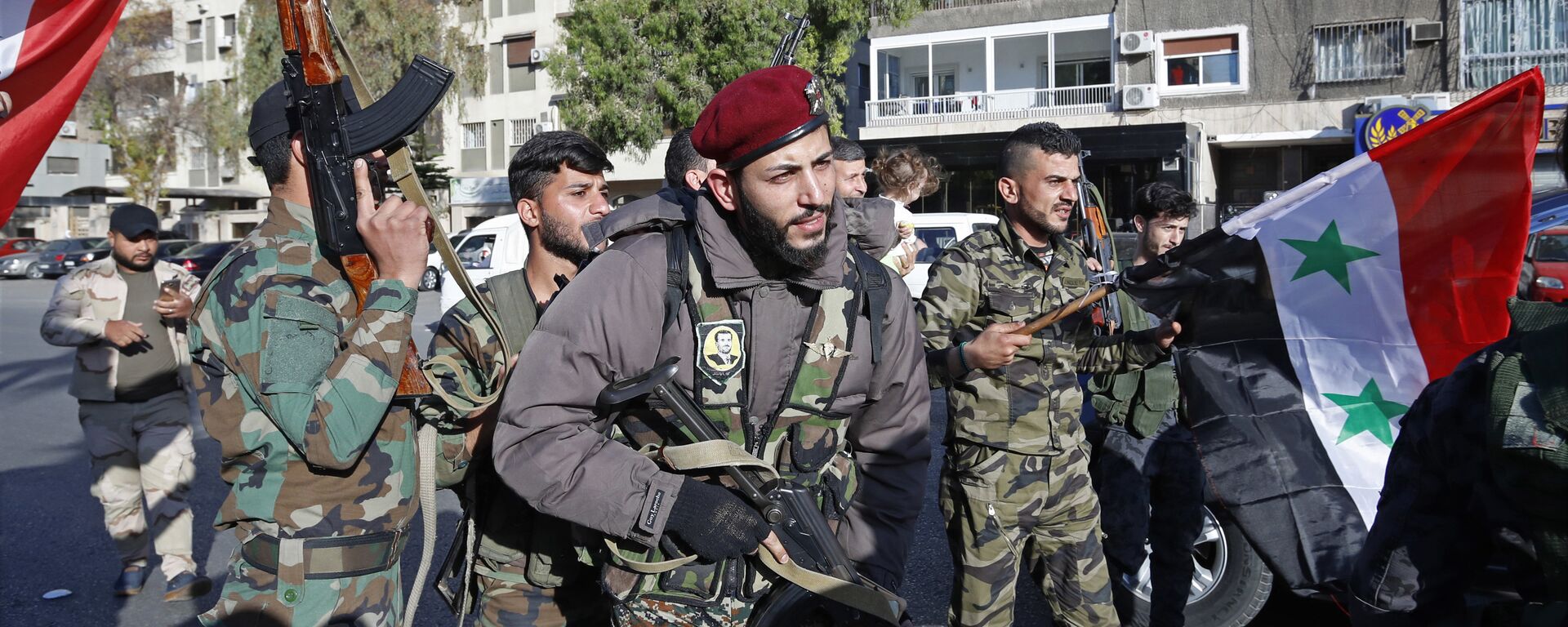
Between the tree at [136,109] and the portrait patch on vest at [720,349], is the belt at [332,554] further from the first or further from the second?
the tree at [136,109]

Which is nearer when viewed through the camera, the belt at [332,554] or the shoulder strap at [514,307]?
the belt at [332,554]

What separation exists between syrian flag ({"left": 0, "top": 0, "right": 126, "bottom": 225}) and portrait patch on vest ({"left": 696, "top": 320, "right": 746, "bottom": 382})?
1603 millimetres

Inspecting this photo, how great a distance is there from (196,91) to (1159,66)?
118 ft

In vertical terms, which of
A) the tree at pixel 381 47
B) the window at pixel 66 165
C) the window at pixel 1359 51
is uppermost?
the tree at pixel 381 47

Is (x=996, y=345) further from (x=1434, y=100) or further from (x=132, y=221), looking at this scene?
(x=1434, y=100)

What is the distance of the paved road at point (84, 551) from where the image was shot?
15.4ft

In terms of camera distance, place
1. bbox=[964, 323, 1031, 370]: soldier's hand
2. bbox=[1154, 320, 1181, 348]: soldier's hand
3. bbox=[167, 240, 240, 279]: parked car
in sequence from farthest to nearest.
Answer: bbox=[167, 240, 240, 279]: parked car < bbox=[1154, 320, 1181, 348]: soldier's hand < bbox=[964, 323, 1031, 370]: soldier's hand

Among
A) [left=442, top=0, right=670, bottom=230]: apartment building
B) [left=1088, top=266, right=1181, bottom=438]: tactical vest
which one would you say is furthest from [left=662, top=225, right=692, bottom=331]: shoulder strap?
[left=442, top=0, right=670, bottom=230]: apartment building

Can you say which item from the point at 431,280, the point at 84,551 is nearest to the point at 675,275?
the point at 84,551

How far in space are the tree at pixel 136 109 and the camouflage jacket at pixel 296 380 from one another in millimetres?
39801

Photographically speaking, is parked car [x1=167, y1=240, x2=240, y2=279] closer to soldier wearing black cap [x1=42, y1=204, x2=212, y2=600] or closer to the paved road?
the paved road

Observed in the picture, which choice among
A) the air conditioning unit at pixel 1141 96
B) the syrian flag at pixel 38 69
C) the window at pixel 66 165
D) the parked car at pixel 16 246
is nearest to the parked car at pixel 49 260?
the parked car at pixel 16 246

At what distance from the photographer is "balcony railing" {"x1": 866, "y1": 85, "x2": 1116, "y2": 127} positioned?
24.4m

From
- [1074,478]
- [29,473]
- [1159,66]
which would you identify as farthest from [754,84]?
[1159,66]
